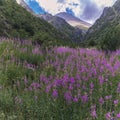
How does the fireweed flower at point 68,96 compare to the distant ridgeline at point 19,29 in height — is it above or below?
below

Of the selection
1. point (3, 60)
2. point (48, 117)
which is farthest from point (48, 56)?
point (48, 117)

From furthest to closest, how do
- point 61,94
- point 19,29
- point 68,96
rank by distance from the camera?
point 19,29 < point 61,94 < point 68,96

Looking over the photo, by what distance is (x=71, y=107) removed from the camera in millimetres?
4277

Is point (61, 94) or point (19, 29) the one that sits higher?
point (19, 29)

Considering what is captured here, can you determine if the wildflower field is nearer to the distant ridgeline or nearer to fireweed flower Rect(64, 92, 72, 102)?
fireweed flower Rect(64, 92, 72, 102)

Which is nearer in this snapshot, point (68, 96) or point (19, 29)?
point (68, 96)

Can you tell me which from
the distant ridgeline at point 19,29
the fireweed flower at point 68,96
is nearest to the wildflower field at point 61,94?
the fireweed flower at point 68,96

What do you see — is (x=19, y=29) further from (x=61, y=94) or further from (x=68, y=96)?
(x=68, y=96)

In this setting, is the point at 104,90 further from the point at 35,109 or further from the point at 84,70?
the point at 35,109

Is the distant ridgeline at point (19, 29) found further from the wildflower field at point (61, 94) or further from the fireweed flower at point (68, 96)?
the fireweed flower at point (68, 96)

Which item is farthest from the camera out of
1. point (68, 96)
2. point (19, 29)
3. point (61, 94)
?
point (19, 29)

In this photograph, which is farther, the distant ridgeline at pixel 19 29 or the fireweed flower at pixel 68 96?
the distant ridgeline at pixel 19 29

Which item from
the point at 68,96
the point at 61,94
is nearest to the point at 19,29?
the point at 61,94

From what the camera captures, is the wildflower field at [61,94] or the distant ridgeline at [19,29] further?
the distant ridgeline at [19,29]
